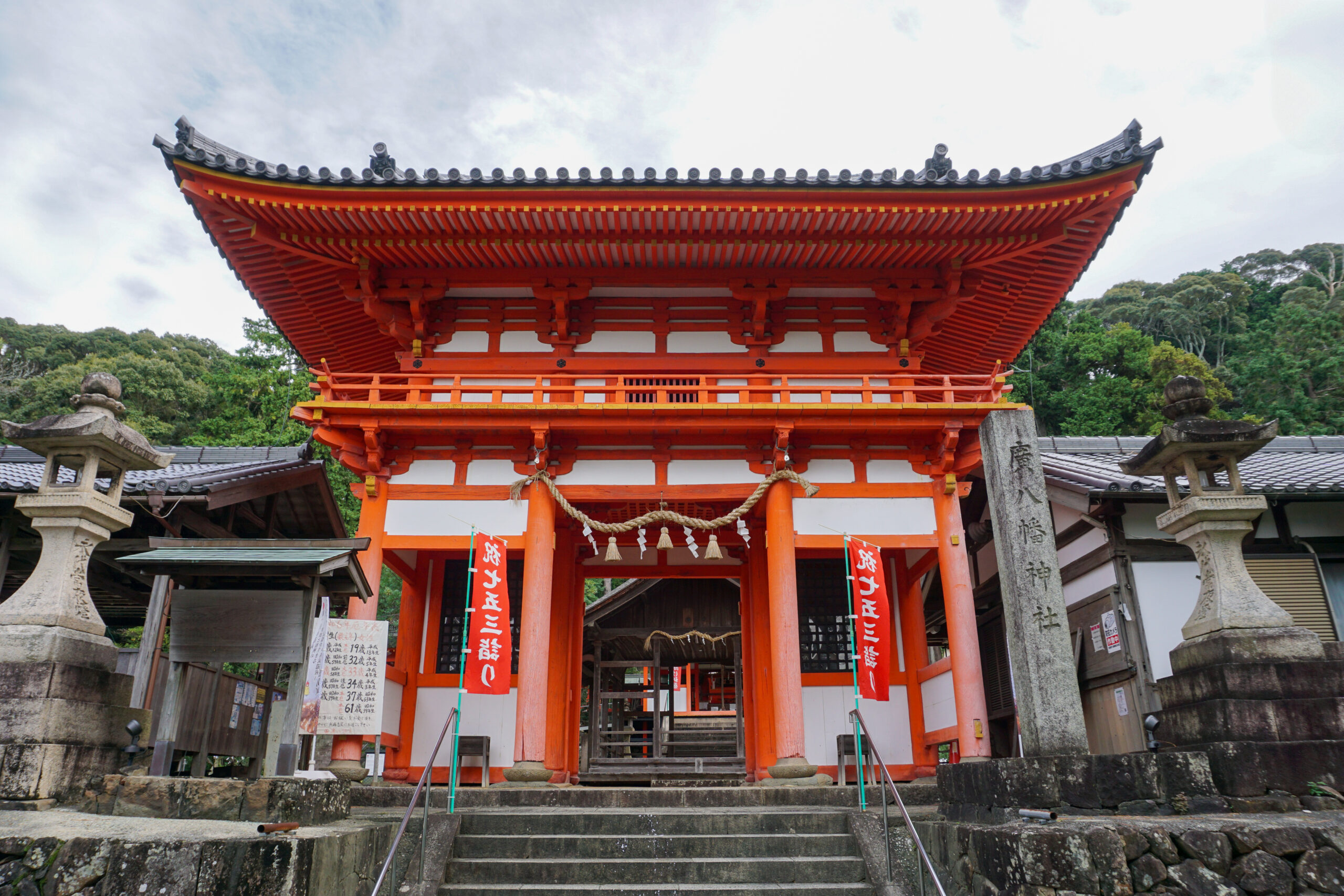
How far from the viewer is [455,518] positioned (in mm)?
9945

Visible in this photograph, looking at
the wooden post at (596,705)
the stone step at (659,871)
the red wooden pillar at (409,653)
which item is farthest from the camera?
the wooden post at (596,705)

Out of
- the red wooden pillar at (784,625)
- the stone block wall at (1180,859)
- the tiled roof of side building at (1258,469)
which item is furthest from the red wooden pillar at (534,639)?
the tiled roof of side building at (1258,469)

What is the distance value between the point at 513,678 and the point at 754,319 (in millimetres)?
5912

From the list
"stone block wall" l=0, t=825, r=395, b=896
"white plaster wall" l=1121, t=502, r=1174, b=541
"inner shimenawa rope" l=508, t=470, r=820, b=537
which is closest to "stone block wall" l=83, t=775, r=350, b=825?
"stone block wall" l=0, t=825, r=395, b=896

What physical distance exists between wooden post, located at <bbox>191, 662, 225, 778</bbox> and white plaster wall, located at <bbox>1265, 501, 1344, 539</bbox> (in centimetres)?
1354

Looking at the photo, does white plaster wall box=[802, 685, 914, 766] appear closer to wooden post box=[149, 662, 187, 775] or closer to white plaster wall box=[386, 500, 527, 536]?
white plaster wall box=[386, 500, 527, 536]

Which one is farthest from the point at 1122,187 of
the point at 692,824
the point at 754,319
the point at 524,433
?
the point at 692,824

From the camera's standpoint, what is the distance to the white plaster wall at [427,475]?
10.1 m

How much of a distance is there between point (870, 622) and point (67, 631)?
759 cm

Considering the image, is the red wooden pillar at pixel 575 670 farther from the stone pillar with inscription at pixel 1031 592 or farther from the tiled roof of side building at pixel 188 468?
the stone pillar with inscription at pixel 1031 592

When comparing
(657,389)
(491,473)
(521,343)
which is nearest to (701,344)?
(657,389)

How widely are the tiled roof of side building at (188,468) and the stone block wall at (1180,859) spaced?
8116mm

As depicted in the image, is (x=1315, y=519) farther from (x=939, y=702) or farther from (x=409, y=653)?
(x=409, y=653)

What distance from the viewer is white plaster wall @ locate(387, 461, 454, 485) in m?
10.1
